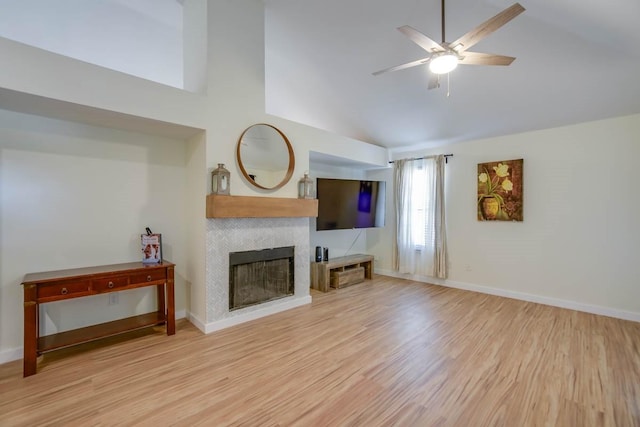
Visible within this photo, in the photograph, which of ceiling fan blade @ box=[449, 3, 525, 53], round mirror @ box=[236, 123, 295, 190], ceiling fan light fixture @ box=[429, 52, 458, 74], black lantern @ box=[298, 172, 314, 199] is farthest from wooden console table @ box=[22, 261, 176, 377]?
ceiling fan blade @ box=[449, 3, 525, 53]

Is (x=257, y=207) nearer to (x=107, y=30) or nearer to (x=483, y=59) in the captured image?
(x=107, y=30)

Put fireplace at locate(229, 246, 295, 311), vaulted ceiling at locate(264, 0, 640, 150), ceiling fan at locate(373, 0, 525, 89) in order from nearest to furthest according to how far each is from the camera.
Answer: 1. ceiling fan at locate(373, 0, 525, 89)
2. vaulted ceiling at locate(264, 0, 640, 150)
3. fireplace at locate(229, 246, 295, 311)

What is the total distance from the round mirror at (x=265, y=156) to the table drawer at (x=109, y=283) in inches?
59.9

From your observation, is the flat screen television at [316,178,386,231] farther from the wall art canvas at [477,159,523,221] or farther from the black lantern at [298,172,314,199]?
the wall art canvas at [477,159,523,221]

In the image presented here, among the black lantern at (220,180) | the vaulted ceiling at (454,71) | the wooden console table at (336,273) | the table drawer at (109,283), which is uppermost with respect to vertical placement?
the vaulted ceiling at (454,71)

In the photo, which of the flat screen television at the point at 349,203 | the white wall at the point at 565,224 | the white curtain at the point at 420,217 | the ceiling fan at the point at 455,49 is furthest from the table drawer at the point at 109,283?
the white wall at the point at 565,224

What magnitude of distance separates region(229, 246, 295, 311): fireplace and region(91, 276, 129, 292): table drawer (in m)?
0.97

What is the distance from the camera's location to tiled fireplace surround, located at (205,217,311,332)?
2957mm

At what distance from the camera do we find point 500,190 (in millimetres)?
4246

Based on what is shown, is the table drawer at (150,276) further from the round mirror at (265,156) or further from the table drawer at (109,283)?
the round mirror at (265,156)

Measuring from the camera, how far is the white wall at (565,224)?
3373 mm

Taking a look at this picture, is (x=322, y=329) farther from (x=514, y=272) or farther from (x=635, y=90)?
(x=635, y=90)

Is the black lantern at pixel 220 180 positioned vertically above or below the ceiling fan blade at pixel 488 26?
below

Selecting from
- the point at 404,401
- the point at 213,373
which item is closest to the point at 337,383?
the point at 404,401
